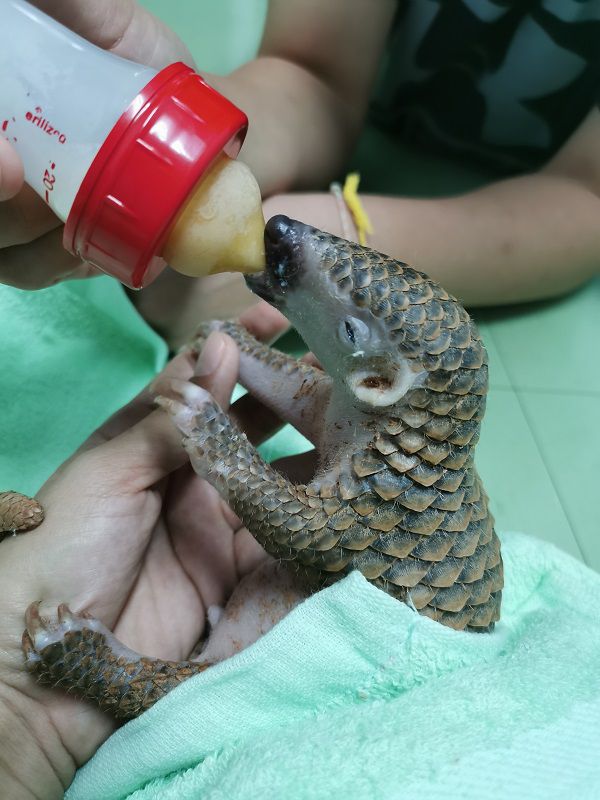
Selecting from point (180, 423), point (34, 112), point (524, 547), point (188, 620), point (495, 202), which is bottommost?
point (188, 620)

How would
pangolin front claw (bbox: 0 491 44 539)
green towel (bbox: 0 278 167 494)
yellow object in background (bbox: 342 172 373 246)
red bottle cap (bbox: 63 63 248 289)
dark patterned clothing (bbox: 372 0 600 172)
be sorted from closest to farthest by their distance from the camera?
red bottle cap (bbox: 63 63 248 289) < pangolin front claw (bbox: 0 491 44 539) < green towel (bbox: 0 278 167 494) < yellow object in background (bbox: 342 172 373 246) < dark patterned clothing (bbox: 372 0 600 172)

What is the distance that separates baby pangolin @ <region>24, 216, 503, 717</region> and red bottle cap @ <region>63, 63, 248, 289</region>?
13cm

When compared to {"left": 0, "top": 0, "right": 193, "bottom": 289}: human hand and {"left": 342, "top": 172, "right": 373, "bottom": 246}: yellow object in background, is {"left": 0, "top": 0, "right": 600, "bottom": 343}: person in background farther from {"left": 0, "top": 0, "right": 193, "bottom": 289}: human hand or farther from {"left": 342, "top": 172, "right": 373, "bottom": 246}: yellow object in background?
{"left": 0, "top": 0, "right": 193, "bottom": 289}: human hand

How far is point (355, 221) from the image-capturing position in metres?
1.15

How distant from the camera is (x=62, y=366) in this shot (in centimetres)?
104

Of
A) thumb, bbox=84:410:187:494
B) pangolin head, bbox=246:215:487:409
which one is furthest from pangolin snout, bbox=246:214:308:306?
thumb, bbox=84:410:187:494

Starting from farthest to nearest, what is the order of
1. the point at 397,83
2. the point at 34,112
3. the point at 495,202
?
the point at 397,83
the point at 495,202
the point at 34,112

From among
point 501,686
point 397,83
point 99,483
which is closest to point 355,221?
point 397,83

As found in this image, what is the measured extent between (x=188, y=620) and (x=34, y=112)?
546 millimetres

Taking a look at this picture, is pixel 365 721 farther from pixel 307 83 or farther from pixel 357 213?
pixel 307 83

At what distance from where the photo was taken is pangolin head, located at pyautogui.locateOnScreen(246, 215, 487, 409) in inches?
23.2

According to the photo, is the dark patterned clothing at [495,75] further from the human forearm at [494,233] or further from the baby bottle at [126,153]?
the baby bottle at [126,153]

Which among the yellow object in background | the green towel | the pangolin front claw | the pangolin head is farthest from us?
the yellow object in background

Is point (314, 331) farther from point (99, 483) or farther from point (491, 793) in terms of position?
point (491, 793)
